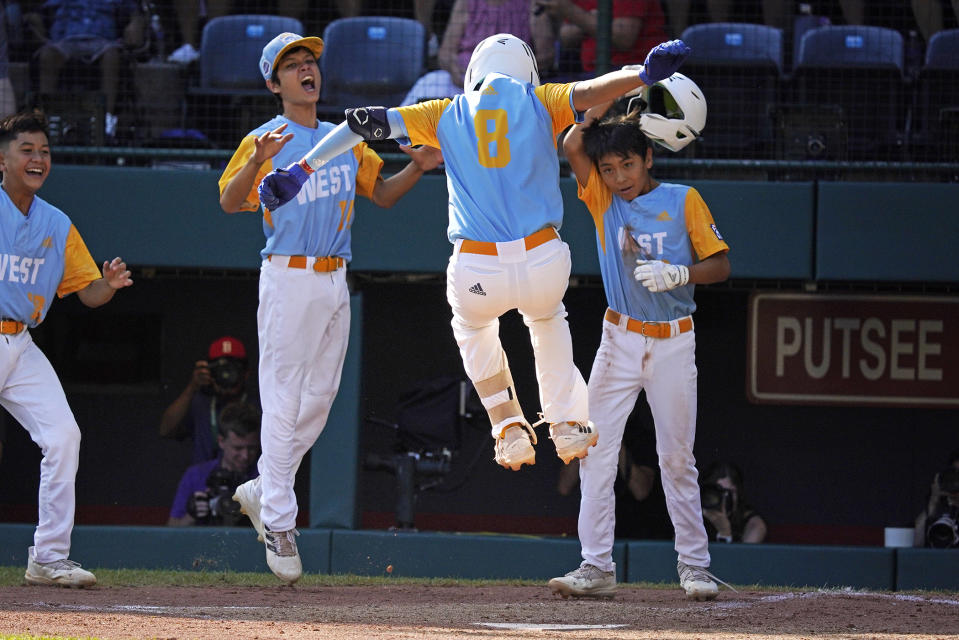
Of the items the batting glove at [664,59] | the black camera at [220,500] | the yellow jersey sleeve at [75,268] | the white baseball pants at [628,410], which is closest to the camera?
the batting glove at [664,59]

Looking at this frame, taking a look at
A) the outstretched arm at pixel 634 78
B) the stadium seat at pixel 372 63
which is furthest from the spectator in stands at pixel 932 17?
the outstretched arm at pixel 634 78

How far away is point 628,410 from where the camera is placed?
18.9 ft

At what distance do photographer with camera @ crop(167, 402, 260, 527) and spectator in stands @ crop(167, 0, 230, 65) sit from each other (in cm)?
221

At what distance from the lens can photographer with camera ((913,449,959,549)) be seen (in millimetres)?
7629

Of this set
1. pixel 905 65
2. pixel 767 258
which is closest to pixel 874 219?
pixel 767 258

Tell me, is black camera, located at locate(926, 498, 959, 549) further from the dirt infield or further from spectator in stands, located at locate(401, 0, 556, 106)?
spectator in stands, located at locate(401, 0, 556, 106)

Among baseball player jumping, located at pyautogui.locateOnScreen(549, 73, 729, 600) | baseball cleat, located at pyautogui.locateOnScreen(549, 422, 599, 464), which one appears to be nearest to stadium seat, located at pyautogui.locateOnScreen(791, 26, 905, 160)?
baseball player jumping, located at pyautogui.locateOnScreen(549, 73, 729, 600)

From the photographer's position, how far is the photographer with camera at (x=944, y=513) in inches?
300

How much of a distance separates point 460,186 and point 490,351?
Result: 1.99 feet

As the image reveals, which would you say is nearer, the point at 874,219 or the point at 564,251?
the point at 564,251

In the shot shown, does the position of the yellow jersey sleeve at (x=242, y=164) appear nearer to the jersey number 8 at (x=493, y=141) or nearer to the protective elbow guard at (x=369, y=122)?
the protective elbow guard at (x=369, y=122)

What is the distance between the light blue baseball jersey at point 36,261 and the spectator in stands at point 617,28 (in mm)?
3085

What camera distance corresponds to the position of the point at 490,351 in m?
5.07

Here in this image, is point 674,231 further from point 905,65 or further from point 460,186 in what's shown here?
point 905,65
